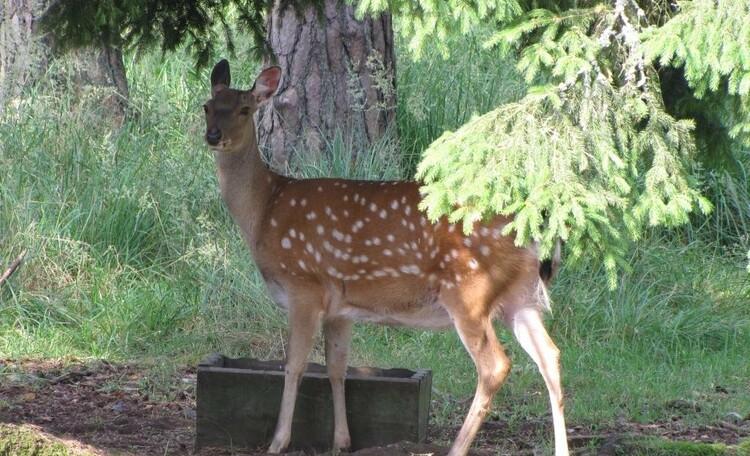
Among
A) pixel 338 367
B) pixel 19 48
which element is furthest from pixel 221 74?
pixel 19 48

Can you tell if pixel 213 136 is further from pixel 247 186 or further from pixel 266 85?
pixel 266 85

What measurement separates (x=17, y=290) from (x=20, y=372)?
0.91 m

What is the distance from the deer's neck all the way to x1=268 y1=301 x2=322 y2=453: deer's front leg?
0.58 metres

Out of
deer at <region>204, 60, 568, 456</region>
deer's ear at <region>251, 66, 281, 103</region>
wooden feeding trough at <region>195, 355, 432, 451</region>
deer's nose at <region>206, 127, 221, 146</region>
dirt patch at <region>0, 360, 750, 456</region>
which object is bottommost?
dirt patch at <region>0, 360, 750, 456</region>

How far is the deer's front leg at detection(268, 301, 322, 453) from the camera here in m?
5.29

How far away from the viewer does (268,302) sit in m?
7.44

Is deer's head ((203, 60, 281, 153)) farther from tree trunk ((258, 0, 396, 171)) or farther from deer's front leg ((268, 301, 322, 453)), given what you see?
tree trunk ((258, 0, 396, 171))

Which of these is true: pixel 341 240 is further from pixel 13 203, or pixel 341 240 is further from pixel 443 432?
pixel 13 203

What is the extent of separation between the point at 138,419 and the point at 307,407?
1.04 m

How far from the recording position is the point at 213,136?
5.84 metres

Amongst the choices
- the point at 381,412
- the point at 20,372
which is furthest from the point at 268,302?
the point at 381,412

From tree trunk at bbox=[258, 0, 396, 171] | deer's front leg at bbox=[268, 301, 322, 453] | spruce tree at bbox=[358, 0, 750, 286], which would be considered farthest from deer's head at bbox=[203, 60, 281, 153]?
tree trunk at bbox=[258, 0, 396, 171]

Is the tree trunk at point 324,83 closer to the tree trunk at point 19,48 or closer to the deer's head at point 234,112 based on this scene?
the tree trunk at point 19,48

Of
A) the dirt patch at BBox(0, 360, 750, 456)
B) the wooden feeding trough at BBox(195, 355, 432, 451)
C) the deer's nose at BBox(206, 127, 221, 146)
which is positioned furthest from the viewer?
the deer's nose at BBox(206, 127, 221, 146)
